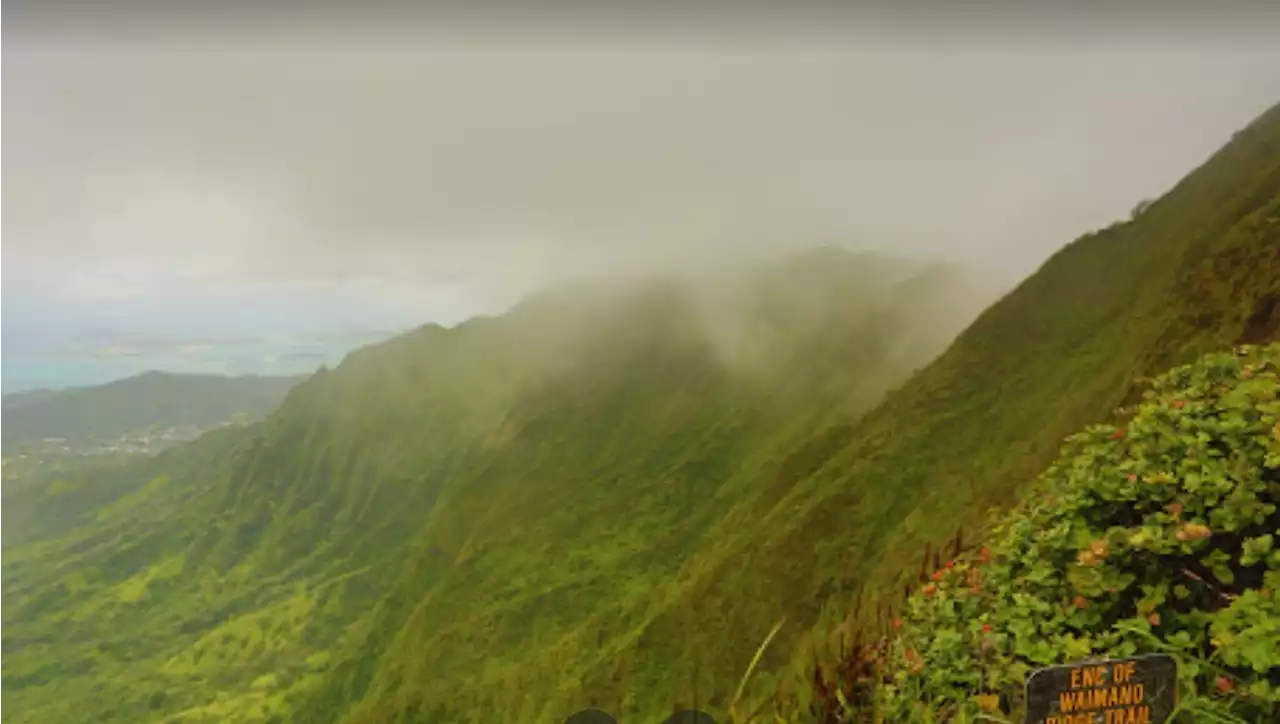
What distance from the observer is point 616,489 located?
13.3m

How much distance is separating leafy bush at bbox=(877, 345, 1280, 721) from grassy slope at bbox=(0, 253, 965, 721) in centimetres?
584

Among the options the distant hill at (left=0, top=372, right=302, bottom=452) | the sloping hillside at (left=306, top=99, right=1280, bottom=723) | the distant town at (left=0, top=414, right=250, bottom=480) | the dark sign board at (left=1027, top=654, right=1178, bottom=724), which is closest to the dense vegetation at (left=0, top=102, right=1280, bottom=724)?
the sloping hillside at (left=306, top=99, right=1280, bottom=723)

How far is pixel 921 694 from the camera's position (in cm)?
213

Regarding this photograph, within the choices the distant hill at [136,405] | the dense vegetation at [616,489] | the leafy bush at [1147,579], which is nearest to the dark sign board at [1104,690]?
the leafy bush at [1147,579]

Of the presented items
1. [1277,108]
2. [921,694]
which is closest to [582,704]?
[921,694]

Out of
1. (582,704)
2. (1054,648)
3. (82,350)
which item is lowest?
(582,704)

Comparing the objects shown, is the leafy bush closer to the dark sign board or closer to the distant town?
the dark sign board

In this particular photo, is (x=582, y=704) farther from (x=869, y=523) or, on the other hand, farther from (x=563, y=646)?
(x=869, y=523)

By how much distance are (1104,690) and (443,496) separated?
626 inches

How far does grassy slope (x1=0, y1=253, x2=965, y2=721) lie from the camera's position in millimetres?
11836

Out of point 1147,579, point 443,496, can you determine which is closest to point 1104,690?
point 1147,579

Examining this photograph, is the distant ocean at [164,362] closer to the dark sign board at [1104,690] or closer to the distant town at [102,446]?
the distant town at [102,446]

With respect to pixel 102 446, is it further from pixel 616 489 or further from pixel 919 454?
pixel 919 454

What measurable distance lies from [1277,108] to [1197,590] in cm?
457
